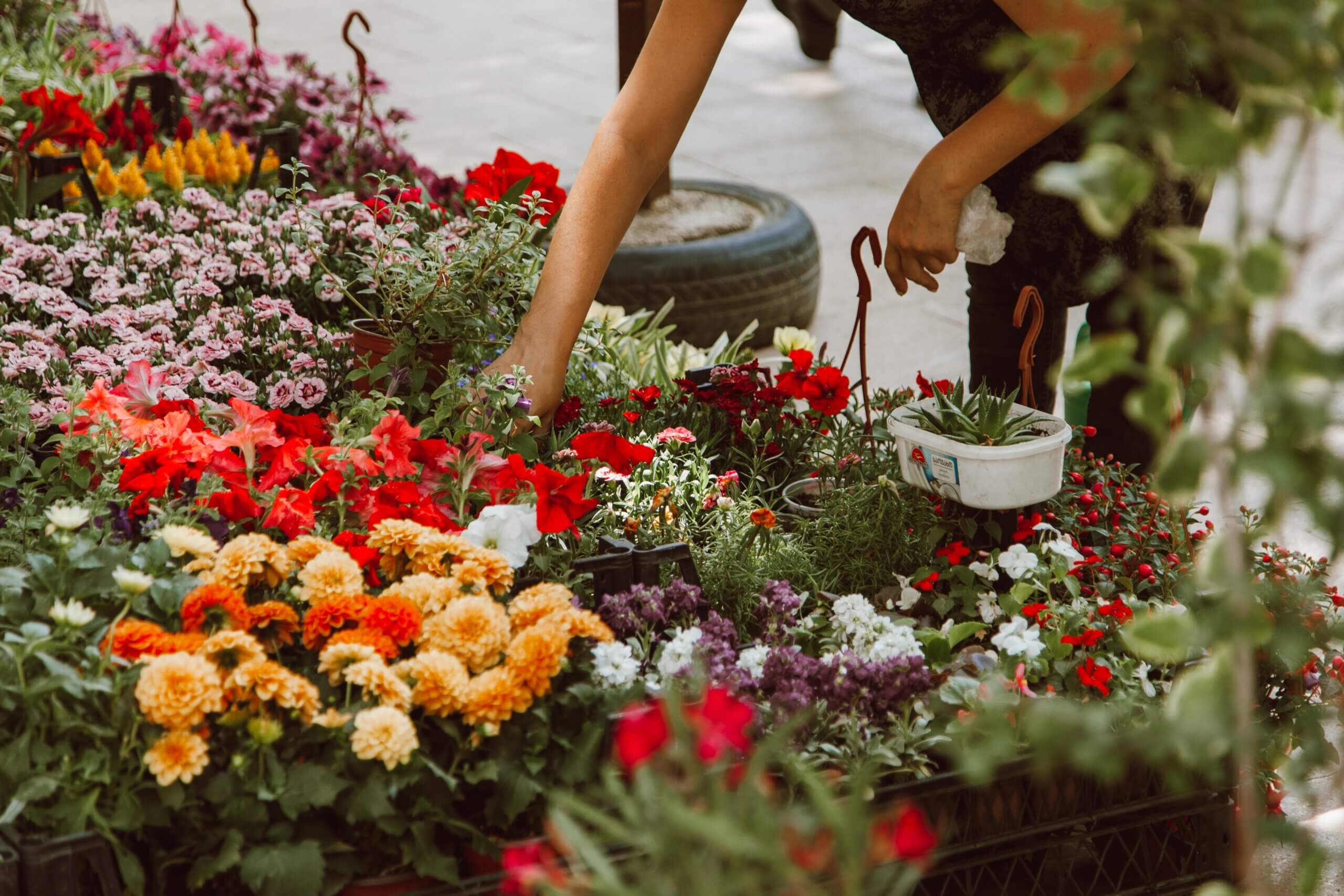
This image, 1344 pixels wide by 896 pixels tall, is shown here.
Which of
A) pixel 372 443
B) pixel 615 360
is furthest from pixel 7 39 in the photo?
pixel 372 443

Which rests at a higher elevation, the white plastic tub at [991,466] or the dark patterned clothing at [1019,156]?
the dark patterned clothing at [1019,156]

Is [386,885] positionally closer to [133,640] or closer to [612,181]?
[133,640]

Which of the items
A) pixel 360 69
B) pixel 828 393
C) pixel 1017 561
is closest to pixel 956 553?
pixel 1017 561

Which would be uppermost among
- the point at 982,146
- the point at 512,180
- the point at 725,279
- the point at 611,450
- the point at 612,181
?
the point at 982,146

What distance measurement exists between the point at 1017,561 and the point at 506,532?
2.32ft

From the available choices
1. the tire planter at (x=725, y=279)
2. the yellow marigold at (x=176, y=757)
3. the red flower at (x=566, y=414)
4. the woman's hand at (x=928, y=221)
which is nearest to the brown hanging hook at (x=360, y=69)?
the tire planter at (x=725, y=279)

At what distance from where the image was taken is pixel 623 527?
196cm

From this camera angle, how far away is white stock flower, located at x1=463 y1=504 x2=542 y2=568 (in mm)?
1568

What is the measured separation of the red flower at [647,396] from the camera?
2277 millimetres

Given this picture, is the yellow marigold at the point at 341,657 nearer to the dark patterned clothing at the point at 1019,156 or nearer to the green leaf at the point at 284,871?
the green leaf at the point at 284,871

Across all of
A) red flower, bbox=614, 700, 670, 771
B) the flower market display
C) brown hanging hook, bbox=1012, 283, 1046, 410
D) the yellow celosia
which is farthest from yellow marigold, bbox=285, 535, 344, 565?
the yellow celosia

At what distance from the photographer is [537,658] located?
1.31m

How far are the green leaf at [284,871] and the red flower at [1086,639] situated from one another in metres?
0.94

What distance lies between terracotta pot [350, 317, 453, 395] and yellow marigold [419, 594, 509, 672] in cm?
77
